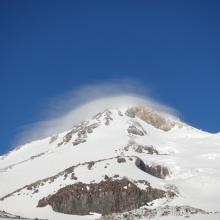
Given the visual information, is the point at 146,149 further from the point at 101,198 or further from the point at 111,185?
the point at 101,198

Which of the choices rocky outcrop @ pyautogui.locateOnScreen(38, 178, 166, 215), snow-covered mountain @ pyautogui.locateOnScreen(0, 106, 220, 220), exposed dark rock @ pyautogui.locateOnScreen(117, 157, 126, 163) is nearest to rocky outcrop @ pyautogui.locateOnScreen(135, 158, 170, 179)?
snow-covered mountain @ pyautogui.locateOnScreen(0, 106, 220, 220)

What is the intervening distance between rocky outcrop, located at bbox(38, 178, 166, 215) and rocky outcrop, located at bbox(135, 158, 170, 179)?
874 inches

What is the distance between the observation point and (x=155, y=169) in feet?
522

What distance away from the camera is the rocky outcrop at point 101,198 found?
12738 centimetres

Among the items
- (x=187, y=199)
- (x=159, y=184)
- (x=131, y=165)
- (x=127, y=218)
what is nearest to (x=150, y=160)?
(x=131, y=165)

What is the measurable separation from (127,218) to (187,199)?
155 ft

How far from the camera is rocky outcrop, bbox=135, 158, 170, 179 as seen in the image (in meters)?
154

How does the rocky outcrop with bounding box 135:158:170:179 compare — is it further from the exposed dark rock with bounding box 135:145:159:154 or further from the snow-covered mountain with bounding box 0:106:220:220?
the exposed dark rock with bounding box 135:145:159:154

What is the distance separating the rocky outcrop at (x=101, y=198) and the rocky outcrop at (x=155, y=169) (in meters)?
22.2

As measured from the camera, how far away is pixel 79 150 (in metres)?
189

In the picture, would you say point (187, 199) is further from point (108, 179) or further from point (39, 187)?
point (39, 187)

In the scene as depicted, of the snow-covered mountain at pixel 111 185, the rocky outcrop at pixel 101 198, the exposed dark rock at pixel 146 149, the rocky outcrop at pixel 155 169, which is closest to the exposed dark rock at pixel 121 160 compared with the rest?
the snow-covered mountain at pixel 111 185

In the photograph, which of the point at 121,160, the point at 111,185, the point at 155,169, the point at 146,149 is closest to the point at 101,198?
the point at 111,185

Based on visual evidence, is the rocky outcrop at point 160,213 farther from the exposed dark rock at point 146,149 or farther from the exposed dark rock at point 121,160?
the exposed dark rock at point 146,149
